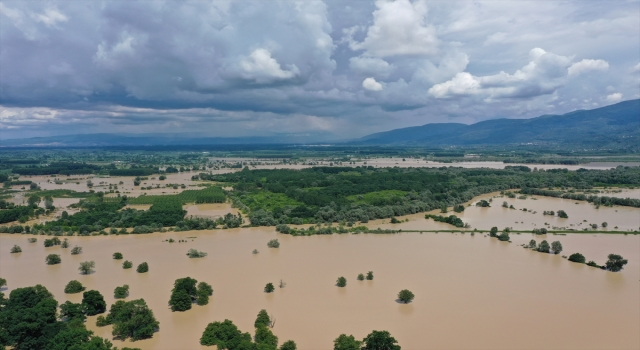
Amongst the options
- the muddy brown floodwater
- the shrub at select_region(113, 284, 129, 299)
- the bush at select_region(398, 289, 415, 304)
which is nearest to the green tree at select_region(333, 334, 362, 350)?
the muddy brown floodwater

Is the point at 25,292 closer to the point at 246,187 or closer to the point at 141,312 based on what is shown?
the point at 141,312

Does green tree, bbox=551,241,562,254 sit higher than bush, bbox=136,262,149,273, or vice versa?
green tree, bbox=551,241,562,254

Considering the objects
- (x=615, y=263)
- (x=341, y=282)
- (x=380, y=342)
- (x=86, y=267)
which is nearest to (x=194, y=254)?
(x=86, y=267)

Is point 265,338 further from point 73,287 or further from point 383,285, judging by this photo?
point 73,287

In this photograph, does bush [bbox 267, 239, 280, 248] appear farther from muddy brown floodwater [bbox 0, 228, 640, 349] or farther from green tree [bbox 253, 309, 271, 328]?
green tree [bbox 253, 309, 271, 328]

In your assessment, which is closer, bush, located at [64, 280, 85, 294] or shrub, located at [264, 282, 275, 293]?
bush, located at [64, 280, 85, 294]

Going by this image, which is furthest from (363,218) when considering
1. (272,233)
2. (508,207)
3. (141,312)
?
(141,312)

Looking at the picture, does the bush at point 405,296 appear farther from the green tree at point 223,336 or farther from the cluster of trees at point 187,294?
the cluster of trees at point 187,294
